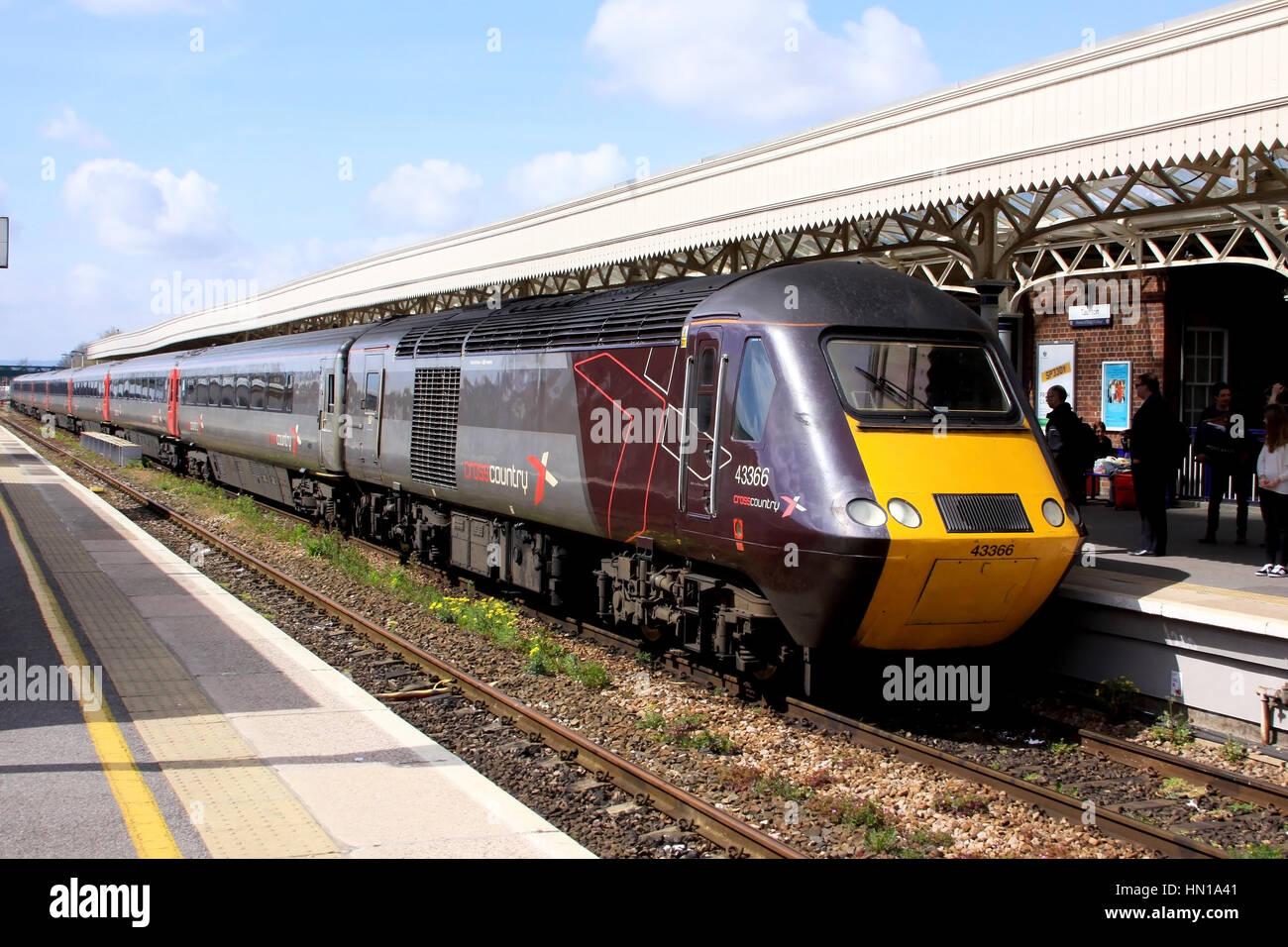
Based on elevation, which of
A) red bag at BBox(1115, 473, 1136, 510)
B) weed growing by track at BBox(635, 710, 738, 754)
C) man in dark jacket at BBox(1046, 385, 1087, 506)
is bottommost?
weed growing by track at BBox(635, 710, 738, 754)

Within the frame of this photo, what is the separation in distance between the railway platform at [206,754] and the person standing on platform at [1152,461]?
7011 millimetres

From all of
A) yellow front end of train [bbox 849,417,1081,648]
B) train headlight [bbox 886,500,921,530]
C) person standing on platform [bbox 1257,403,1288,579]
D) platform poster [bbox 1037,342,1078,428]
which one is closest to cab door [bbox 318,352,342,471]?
yellow front end of train [bbox 849,417,1081,648]

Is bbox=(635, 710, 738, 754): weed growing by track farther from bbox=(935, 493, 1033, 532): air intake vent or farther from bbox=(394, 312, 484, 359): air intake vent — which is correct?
bbox=(394, 312, 484, 359): air intake vent

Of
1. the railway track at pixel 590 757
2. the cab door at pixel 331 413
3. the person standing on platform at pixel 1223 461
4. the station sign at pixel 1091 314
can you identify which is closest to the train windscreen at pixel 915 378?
the railway track at pixel 590 757

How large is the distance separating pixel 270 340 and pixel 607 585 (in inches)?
550

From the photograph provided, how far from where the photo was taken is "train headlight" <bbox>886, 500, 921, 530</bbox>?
702 centimetres

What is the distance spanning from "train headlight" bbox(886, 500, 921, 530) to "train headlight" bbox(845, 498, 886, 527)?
0.08 m

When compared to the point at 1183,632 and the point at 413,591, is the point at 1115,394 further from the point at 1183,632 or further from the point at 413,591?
the point at 413,591

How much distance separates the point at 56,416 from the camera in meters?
63.2

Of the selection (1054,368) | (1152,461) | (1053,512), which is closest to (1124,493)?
(1054,368)

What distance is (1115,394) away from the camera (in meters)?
19.6

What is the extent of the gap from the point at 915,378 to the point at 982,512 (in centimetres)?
111

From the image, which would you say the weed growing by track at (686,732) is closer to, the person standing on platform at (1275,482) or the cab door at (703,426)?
the cab door at (703,426)
